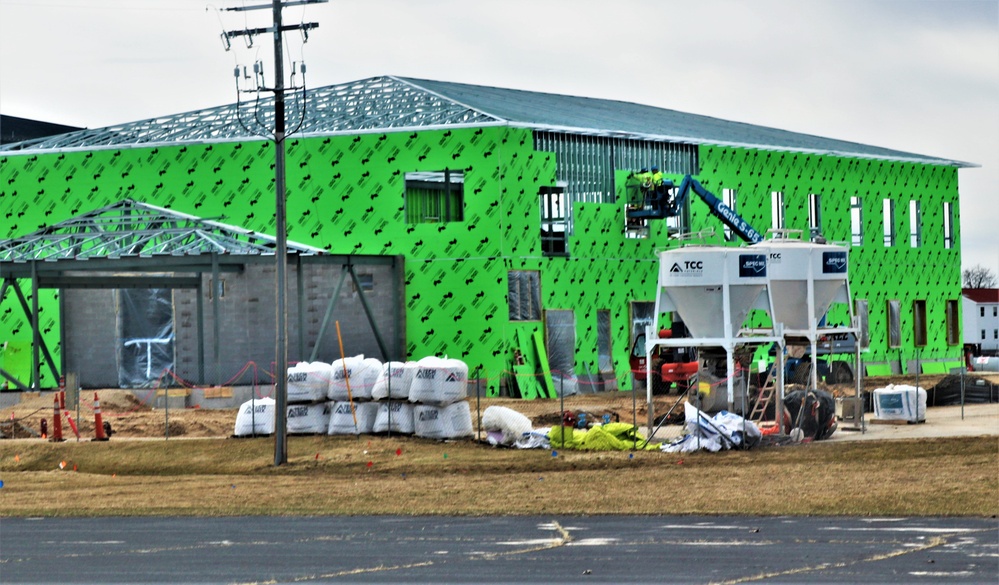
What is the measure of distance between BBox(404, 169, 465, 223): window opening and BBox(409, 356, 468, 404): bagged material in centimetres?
1569

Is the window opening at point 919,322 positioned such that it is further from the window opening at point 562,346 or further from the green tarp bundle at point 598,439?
the green tarp bundle at point 598,439

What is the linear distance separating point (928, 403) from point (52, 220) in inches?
1124

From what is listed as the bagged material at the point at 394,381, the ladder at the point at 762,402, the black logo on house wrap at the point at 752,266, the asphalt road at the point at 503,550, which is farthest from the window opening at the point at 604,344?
the asphalt road at the point at 503,550

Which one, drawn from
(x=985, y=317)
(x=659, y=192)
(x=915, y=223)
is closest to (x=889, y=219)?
(x=915, y=223)

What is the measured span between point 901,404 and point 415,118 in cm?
1783

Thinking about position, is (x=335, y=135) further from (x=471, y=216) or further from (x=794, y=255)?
(x=794, y=255)

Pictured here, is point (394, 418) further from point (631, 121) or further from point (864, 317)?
point (864, 317)

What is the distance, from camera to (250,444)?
33094 millimetres

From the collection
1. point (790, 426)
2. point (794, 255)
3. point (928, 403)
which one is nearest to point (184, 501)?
point (790, 426)

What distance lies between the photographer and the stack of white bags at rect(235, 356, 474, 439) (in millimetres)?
33000

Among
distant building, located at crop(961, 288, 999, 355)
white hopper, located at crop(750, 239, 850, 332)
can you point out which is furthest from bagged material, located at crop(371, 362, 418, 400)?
distant building, located at crop(961, 288, 999, 355)

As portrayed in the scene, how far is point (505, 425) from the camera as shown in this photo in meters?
32.7

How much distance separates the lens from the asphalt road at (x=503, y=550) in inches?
642

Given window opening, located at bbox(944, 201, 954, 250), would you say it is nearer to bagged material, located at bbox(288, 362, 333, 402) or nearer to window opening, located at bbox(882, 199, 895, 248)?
window opening, located at bbox(882, 199, 895, 248)
